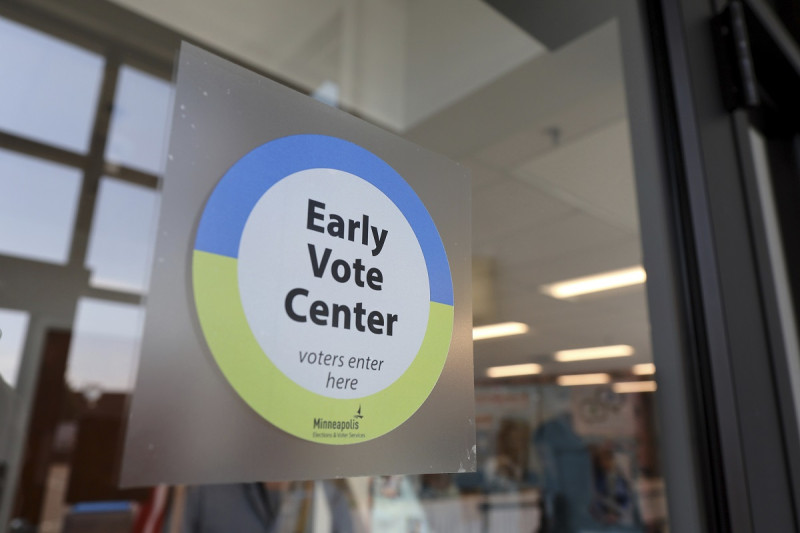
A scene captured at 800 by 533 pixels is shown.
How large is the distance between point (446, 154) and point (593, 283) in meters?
0.49

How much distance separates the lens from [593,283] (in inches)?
32.6

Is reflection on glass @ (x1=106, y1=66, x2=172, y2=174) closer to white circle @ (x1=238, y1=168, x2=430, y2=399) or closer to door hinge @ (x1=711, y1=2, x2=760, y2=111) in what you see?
white circle @ (x1=238, y1=168, x2=430, y2=399)

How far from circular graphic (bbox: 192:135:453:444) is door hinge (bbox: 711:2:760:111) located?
587mm

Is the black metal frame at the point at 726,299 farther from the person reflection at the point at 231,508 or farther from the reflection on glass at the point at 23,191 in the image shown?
the reflection on glass at the point at 23,191

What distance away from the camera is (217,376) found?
26 centimetres

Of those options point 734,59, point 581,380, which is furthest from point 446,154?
point 581,380

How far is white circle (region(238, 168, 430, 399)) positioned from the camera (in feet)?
0.91

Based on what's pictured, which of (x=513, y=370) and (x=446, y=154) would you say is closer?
(x=446, y=154)

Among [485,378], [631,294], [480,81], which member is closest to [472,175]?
[485,378]

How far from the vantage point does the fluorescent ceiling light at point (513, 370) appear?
0.52 m

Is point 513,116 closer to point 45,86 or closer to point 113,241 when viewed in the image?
point 45,86

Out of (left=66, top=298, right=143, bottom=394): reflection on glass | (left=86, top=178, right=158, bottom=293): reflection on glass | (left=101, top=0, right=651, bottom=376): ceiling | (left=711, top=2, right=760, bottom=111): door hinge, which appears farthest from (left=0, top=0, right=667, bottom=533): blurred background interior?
(left=66, top=298, right=143, bottom=394): reflection on glass

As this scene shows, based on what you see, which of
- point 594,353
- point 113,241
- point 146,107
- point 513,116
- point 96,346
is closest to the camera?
point 146,107

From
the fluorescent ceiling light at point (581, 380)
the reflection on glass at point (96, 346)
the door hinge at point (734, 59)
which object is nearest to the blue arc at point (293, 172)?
the door hinge at point (734, 59)
